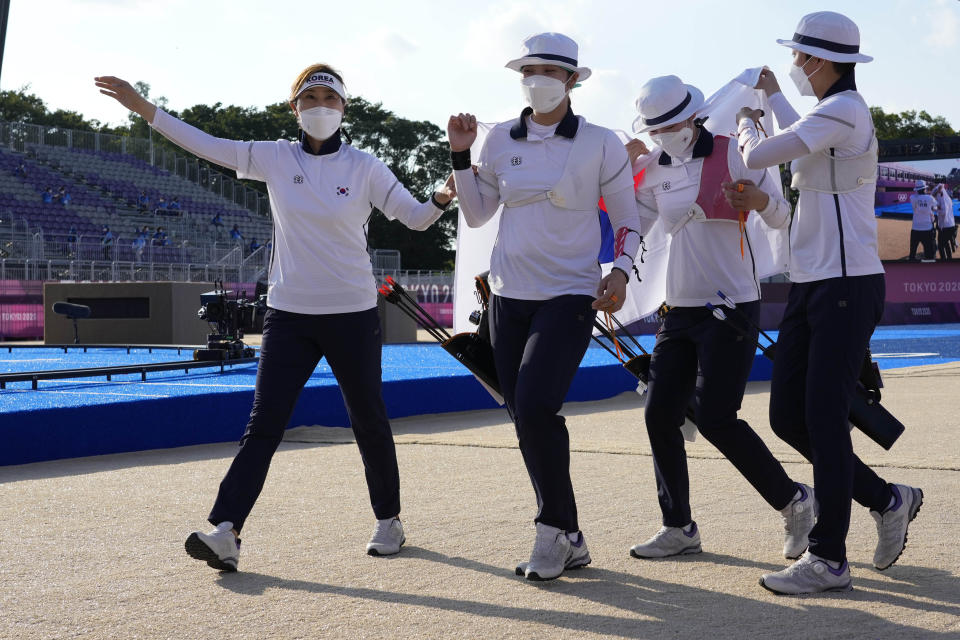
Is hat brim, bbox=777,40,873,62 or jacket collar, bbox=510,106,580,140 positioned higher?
hat brim, bbox=777,40,873,62

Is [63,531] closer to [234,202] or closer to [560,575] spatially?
[560,575]

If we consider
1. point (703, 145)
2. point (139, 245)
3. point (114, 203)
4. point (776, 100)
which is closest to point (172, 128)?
point (703, 145)

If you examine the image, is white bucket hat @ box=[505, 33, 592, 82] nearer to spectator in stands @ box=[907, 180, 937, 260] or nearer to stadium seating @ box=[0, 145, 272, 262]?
stadium seating @ box=[0, 145, 272, 262]

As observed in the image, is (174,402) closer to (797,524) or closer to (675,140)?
(675,140)

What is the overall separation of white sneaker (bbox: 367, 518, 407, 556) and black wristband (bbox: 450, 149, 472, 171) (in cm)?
126

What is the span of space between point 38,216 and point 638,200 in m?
32.1

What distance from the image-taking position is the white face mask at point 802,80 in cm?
371

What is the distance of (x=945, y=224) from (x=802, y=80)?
29212mm

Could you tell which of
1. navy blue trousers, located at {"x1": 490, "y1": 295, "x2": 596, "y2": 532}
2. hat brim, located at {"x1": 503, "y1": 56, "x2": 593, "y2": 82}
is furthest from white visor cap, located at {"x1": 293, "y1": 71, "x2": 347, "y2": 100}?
navy blue trousers, located at {"x1": 490, "y1": 295, "x2": 596, "y2": 532}

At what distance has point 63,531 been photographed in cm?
450

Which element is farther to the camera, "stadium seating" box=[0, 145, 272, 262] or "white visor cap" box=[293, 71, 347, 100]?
"stadium seating" box=[0, 145, 272, 262]

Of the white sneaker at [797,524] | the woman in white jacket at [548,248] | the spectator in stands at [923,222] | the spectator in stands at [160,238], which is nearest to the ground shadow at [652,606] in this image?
the woman in white jacket at [548,248]

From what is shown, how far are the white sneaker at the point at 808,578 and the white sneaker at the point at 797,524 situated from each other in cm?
46

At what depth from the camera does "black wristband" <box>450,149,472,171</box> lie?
4.05 metres
